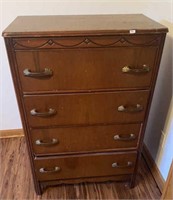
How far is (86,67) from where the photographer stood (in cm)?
97

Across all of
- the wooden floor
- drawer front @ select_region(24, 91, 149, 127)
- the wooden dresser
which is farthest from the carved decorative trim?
the wooden floor

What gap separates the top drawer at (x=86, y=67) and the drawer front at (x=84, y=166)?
0.47 metres

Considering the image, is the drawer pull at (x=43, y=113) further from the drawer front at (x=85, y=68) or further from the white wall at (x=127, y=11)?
the white wall at (x=127, y=11)

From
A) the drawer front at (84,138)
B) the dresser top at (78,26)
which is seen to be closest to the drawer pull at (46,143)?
the drawer front at (84,138)

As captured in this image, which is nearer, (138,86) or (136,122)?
(138,86)

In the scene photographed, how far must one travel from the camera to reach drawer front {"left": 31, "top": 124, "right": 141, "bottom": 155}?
1159mm

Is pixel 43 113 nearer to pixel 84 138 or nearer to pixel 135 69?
pixel 84 138

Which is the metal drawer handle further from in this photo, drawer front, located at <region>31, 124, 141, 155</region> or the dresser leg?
the dresser leg

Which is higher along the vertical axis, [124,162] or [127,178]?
[124,162]

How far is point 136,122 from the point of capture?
1.17m

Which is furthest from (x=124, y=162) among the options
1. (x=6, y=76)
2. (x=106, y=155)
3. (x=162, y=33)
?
(x=6, y=76)

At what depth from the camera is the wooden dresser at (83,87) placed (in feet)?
2.97

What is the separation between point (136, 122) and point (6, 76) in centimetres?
102

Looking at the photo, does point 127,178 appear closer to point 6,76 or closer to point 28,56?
point 28,56
